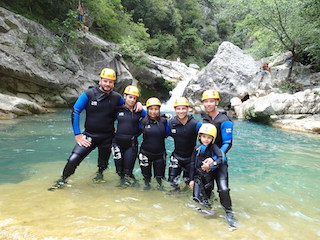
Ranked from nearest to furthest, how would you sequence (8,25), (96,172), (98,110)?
(98,110) < (96,172) < (8,25)

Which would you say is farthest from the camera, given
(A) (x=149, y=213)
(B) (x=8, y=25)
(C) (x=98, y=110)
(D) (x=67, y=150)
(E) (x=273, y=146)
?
(B) (x=8, y=25)

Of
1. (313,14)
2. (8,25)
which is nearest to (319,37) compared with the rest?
(313,14)

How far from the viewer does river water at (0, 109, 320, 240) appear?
2.78 m

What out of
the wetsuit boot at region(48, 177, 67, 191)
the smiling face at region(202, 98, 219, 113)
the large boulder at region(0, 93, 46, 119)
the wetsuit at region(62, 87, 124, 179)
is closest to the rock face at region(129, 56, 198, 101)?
the large boulder at region(0, 93, 46, 119)

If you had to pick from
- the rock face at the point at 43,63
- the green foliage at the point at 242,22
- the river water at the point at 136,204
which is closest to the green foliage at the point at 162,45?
the green foliage at the point at 242,22

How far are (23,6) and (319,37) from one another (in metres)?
20.2

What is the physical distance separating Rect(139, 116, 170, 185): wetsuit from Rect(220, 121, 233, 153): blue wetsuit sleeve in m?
1.09

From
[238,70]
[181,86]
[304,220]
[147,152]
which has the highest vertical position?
[238,70]

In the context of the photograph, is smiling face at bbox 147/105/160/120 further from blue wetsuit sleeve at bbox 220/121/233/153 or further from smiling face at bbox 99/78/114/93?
blue wetsuit sleeve at bbox 220/121/233/153

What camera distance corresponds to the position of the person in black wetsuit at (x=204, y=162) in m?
3.30

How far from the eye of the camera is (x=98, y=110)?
4188 mm

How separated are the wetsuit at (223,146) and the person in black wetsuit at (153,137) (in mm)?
862

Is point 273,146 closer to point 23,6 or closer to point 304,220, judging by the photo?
point 304,220

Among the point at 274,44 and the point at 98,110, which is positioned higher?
the point at 274,44
